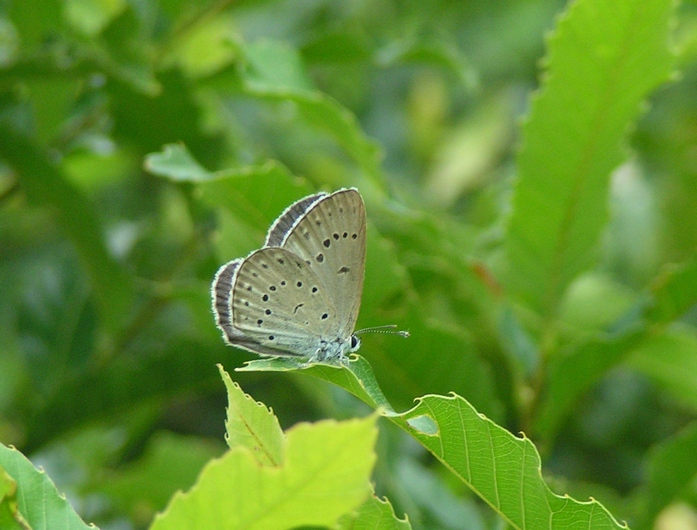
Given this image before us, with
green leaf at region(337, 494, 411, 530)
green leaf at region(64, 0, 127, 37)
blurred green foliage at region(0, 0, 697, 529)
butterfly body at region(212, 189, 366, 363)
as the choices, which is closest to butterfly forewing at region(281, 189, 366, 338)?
butterfly body at region(212, 189, 366, 363)

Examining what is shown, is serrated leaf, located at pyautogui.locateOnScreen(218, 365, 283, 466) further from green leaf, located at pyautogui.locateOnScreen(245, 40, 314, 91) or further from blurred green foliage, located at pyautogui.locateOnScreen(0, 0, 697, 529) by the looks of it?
green leaf, located at pyautogui.locateOnScreen(245, 40, 314, 91)

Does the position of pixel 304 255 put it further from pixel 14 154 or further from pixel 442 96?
pixel 442 96

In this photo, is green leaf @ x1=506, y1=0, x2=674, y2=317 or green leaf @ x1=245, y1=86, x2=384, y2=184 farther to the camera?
green leaf @ x1=245, y1=86, x2=384, y2=184

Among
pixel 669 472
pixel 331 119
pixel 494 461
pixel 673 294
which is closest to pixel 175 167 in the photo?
pixel 331 119

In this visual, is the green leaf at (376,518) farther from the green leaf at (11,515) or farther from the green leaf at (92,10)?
the green leaf at (92,10)

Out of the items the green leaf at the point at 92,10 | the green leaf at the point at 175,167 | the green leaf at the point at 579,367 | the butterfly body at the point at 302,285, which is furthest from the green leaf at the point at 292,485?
the green leaf at the point at 92,10
